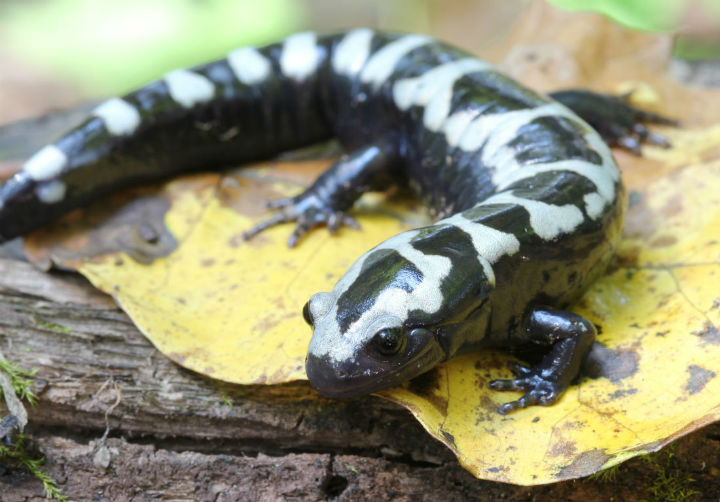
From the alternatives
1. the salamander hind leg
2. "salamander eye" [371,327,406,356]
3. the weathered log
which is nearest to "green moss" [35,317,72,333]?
the weathered log

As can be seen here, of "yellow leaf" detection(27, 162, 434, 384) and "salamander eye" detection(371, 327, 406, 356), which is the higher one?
"salamander eye" detection(371, 327, 406, 356)

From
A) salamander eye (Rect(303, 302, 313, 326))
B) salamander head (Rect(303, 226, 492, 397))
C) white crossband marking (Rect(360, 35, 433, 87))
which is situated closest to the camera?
salamander head (Rect(303, 226, 492, 397))

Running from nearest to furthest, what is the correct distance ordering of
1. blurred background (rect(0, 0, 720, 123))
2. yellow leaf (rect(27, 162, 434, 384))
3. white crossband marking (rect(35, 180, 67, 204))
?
1. yellow leaf (rect(27, 162, 434, 384))
2. white crossband marking (rect(35, 180, 67, 204))
3. blurred background (rect(0, 0, 720, 123))

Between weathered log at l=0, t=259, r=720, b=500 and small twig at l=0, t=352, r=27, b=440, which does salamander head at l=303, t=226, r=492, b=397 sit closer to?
weathered log at l=0, t=259, r=720, b=500

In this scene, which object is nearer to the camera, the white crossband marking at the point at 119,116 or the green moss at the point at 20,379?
the green moss at the point at 20,379

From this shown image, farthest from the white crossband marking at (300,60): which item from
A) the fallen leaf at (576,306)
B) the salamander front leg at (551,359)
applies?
the salamander front leg at (551,359)

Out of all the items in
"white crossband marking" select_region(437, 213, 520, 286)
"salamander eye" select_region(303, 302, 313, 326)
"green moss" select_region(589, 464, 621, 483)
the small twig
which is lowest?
"green moss" select_region(589, 464, 621, 483)

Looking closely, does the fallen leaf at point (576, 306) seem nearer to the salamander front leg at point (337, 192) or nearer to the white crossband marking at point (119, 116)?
the salamander front leg at point (337, 192)

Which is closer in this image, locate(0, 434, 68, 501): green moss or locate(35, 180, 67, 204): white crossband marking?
locate(0, 434, 68, 501): green moss
